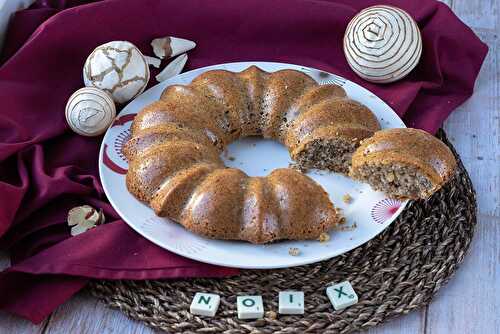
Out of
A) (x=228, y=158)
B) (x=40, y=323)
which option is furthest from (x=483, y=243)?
(x=40, y=323)

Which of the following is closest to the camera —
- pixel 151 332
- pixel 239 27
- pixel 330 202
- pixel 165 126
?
pixel 151 332

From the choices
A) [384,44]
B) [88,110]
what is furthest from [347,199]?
[88,110]

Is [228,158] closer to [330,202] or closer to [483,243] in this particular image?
[330,202]

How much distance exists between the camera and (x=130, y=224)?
2709 millimetres

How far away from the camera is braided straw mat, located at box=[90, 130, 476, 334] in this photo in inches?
98.7

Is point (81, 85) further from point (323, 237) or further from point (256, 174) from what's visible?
point (323, 237)

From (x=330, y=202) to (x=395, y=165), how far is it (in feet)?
1.00

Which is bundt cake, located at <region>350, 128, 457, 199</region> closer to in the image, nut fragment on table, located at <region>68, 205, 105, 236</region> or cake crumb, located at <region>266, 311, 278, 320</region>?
cake crumb, located at <region>266, 311, 278, 320</region>

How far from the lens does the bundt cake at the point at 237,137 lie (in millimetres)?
2648

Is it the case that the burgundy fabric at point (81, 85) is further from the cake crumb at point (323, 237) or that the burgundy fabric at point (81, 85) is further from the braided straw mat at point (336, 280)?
the cake crumb at point (323, 237)

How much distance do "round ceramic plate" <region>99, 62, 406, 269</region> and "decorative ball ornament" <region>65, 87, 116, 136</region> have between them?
0.22 feet

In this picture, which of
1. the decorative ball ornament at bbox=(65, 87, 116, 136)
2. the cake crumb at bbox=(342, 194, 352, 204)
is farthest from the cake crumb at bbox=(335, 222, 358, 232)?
the decorative ball ornament at bbox=(65, 87, 116, 136)

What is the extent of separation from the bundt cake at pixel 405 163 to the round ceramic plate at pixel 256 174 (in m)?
0.07

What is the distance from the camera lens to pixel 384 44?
130 inches
